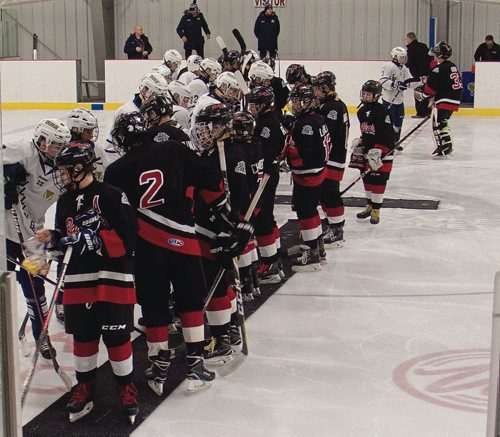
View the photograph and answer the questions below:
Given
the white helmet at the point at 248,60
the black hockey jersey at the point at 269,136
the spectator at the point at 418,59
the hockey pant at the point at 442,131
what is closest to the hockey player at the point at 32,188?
the black hockey jersey at the point at 269,136

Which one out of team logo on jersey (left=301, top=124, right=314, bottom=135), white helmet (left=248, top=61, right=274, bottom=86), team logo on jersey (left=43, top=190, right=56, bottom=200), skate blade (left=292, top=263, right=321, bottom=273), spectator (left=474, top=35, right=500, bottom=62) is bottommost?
skate blade (left=292, top=263, right=321, bottom=273)

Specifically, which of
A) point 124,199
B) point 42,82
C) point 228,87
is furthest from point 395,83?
point 124,199

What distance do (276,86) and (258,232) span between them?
84.0 inches

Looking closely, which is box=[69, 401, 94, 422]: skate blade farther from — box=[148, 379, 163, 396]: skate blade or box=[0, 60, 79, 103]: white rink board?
box=[0, 60, 79, 103]: white rink board

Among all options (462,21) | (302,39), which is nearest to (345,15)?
(302,39)

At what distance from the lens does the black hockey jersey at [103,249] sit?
322cm

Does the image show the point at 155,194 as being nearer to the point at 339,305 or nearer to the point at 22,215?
the point at 22,215

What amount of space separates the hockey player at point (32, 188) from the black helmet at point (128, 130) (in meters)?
0.37

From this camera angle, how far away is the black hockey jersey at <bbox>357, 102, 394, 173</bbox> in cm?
682

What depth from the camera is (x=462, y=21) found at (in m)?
16.5

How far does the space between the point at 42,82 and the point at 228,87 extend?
10.3 m

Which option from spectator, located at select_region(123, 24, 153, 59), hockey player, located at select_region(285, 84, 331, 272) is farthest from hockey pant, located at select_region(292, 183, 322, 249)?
spectator, located at select_region(123, 24, 153, 59)

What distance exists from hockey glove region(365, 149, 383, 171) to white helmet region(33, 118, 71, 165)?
3453 millimetres

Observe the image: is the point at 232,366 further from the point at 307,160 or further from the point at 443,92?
the point at 443,92
